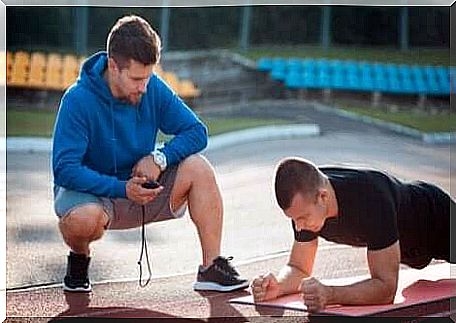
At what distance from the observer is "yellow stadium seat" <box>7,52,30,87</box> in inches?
181

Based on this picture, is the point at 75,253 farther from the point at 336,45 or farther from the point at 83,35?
the point at 336,45

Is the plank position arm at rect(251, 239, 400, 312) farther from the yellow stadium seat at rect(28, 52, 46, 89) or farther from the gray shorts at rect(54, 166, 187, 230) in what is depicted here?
the yellow stadium seat at rect(28, 52, 46, 89)

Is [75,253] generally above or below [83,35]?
below

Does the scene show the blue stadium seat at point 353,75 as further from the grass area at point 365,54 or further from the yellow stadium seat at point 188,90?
the yellow stadium seat at point 188,90

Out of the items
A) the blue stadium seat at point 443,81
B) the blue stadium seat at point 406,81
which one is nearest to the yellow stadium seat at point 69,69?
the blue stadium seat at point 406,81

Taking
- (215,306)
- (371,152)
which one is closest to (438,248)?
(371,152)

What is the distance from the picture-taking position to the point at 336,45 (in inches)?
174

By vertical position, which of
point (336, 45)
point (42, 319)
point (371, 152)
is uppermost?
point (336, 45)

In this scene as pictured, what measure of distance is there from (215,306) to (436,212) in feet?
3.34

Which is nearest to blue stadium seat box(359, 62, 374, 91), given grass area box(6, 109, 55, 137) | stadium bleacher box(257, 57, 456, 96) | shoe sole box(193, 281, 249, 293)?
stadium bleacher box(257, 57, 456, 96)

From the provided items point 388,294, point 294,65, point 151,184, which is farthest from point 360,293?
point 294,65

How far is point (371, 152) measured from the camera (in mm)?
4379

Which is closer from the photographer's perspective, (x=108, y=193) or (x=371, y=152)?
(x=108, y=193)

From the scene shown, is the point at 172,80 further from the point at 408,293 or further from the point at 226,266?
the point at 408,293
